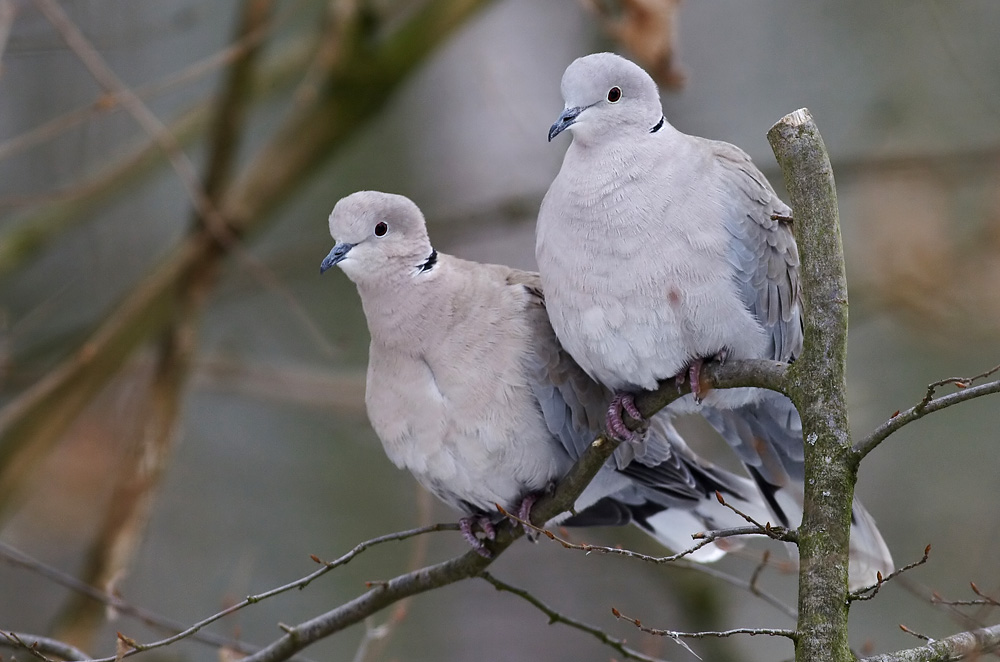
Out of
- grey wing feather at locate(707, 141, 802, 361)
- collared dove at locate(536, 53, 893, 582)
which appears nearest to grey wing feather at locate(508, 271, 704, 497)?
collared dove at locate(536, 53, 893, 582)

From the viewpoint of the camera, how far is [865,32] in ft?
23.1

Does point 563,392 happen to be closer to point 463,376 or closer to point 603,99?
point 463,376

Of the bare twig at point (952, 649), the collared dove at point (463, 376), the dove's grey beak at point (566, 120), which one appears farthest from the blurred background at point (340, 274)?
the dove's grey beak at point (566, 120)

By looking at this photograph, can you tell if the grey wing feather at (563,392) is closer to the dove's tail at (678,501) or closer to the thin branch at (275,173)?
the dove's tail at (678,501)

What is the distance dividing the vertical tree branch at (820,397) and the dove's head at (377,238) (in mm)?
1215

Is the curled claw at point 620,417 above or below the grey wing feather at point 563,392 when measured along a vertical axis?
below

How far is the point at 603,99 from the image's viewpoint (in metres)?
2.82

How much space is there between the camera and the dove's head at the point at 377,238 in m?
3.03

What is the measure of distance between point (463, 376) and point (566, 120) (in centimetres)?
74

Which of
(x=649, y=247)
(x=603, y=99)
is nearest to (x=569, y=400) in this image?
(x=649, y=247)

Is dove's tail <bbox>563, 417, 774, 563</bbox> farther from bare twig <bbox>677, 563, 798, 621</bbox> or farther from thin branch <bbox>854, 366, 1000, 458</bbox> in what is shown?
thin branch <bbox>854, 366, 1000, 458</bbox>

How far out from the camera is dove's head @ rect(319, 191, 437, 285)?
3025 mm

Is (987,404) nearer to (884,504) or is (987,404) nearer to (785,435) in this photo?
(884,504)

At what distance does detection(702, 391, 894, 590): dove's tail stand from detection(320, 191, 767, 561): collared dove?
0.21 m
